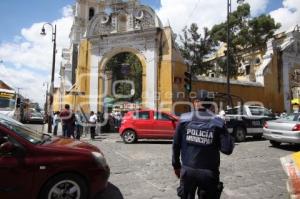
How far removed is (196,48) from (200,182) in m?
35.8

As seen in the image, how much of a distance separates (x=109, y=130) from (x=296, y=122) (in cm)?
1377

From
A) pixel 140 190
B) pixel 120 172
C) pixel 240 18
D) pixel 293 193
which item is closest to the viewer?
pixel 293 193

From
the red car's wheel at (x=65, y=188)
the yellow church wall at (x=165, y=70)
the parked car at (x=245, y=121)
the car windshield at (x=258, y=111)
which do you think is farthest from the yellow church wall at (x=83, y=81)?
the red car's wheel at (x=65, y=188)

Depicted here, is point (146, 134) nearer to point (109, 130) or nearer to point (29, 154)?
point (109, 130)

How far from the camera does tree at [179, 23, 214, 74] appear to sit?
3859 cm

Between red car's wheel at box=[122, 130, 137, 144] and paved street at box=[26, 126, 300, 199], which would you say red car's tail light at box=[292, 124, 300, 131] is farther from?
red car's wheel at box=[122, 130, 137, 144]

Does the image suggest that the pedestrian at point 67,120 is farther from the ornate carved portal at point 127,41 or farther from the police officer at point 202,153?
the police officer at point 202,153

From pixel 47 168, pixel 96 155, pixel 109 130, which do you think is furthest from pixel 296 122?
pixel 109 130

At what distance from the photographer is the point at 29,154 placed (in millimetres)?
5121

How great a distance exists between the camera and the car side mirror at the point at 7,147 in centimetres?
489

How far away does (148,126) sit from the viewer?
15.8 metres

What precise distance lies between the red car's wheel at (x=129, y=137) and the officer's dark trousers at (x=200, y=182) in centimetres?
1203

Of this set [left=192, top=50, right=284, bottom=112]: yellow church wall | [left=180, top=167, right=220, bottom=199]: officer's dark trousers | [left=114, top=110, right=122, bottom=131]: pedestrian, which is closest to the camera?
[left=180, top=167, right=220, bottom=199]: officer's dark trousers

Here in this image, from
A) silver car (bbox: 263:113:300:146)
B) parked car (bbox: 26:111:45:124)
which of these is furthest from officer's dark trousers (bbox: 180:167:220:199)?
parked car (bbox: 26:111:45:124)
